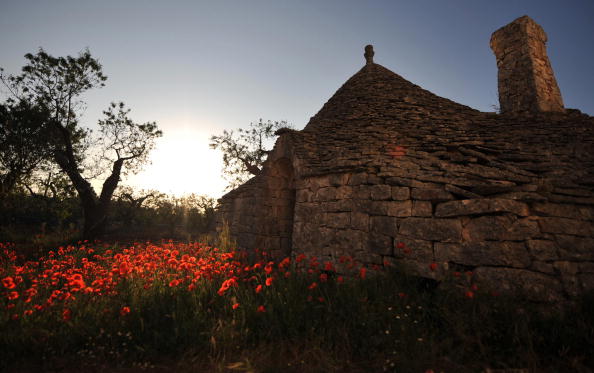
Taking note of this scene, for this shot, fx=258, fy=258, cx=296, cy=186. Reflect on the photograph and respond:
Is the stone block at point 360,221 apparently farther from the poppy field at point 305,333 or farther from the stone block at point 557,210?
the stone block at point 557,210

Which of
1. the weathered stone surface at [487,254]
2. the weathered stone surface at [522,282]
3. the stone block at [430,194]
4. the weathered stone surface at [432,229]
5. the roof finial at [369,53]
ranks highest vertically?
the roof finial at [369,53]

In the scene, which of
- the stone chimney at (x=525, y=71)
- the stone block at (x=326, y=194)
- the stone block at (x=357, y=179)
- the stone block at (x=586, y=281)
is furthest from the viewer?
the stone chimney at (x=525, y=71)

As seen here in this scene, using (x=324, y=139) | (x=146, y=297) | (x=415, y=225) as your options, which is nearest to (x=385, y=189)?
(x=415, y=225)

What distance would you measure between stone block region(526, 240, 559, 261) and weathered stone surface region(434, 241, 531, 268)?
0.08 m

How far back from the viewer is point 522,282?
3.28 metres

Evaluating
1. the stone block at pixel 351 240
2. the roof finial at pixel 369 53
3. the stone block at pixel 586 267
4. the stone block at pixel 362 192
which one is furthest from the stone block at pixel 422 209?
the roof finial at pixel 369 53

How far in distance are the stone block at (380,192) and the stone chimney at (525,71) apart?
608cm

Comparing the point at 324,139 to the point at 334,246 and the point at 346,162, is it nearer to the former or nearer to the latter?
the point at 346,162

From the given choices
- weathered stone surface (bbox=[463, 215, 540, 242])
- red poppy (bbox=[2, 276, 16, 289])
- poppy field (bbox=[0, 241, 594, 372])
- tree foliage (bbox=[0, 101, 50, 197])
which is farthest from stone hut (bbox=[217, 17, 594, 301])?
tree foliage (bbox=[0, 101, 50, 197])

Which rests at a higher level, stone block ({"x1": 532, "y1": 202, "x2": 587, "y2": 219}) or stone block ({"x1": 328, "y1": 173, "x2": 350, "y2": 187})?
stone block ({"x1": 328, "y1": 173, "x2": 350, "y2": 187})

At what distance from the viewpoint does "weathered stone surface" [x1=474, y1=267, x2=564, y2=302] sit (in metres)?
3.18

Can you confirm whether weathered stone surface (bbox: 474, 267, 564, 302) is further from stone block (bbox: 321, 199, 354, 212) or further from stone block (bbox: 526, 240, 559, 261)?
stone block (bbox: 321, 199, 354, 212)

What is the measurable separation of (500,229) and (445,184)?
950mm

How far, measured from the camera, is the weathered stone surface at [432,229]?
3.78m
